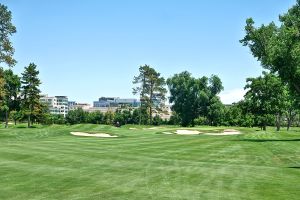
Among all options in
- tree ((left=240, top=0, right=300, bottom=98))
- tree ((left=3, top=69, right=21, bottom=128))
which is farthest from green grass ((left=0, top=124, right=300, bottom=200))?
tree ((left=3, top=69, right=21, bottom=128))

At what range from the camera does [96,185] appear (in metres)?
13.0

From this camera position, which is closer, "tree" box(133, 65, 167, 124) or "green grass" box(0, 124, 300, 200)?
"green grass" box(0, 124, 300, 200)

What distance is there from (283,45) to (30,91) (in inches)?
2583

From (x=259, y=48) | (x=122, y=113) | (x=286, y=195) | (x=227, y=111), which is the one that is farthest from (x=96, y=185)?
(x=122, y=113)

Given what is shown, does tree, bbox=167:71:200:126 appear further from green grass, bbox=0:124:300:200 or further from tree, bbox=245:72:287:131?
green grass, bbox=0:124:300:200

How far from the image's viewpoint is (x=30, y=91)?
307ft

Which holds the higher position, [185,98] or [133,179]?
[185,98]

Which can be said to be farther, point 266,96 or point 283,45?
point 266,96

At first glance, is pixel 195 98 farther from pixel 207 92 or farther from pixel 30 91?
pixel 30 91

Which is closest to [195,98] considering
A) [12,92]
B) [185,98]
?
[185,98]

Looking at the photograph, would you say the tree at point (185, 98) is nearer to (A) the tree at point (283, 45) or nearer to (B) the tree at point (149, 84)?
(B) the tree at point (149, 84)

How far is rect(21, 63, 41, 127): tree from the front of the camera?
9119 centimetres

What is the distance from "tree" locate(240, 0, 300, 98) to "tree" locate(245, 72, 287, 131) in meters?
42.1

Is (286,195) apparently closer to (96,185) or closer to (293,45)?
(96,185)
